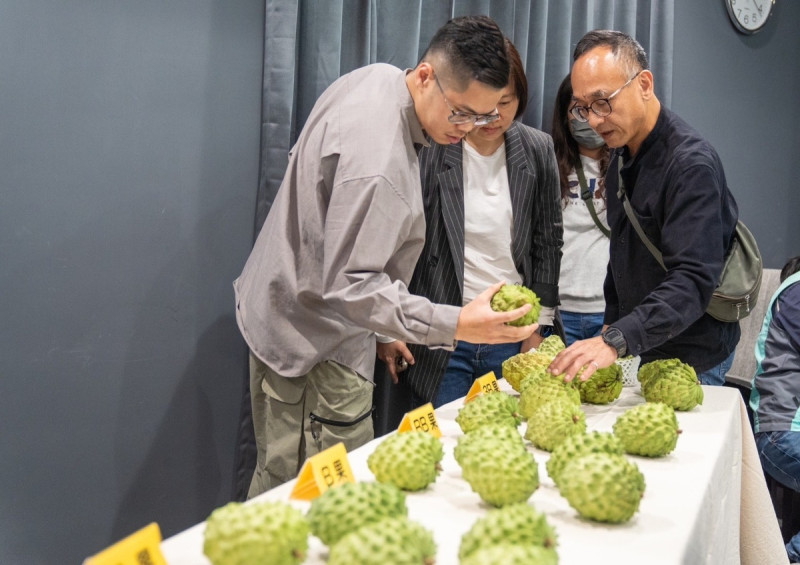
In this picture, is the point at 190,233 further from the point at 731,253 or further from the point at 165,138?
the point at 731,253

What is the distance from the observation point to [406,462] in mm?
1189

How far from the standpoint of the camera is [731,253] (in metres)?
2.08

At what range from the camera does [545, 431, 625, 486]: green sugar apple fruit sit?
1213 millimetres

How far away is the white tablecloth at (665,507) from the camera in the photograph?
103 centimetres

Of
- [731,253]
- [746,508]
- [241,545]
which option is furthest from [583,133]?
[241,545]

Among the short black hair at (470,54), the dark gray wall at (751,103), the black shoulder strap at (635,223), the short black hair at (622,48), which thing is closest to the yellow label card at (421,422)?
the short black hair at (470,54)

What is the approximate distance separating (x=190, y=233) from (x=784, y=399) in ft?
6.18

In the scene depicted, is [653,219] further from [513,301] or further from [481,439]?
[481,439]

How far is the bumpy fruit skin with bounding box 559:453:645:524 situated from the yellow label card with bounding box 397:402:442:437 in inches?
14.7

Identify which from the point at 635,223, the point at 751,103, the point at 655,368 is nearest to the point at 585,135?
the point at 635,223

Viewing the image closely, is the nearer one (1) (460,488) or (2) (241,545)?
(2) (241,545)

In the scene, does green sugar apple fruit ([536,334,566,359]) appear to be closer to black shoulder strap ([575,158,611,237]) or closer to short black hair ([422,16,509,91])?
short black hair ([422,16,509,91])

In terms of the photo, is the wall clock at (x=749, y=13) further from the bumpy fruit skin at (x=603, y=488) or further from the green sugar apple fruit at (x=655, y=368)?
the bumpy fruit skin at (x=603, y=488)

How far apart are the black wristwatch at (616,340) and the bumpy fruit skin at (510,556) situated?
913 millimetres
